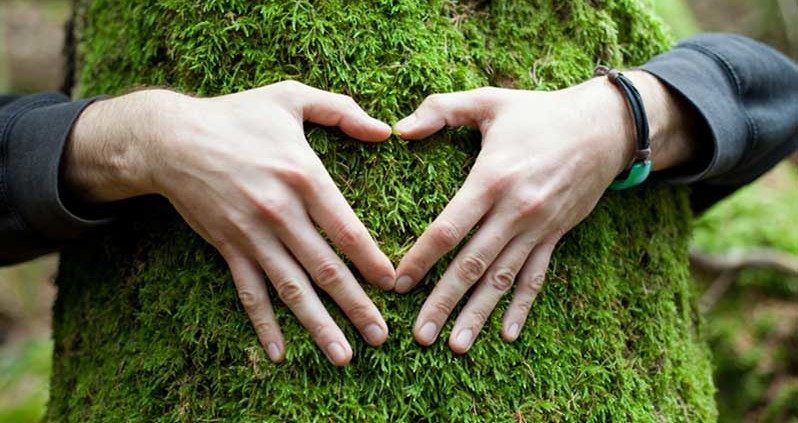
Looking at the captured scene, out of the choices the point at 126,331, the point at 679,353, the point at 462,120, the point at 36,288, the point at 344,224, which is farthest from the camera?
the point at 36,288

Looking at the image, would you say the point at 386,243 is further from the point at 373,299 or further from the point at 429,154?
the point at 429,154

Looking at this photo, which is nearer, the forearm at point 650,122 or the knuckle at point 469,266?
the knuckle at point 469,266

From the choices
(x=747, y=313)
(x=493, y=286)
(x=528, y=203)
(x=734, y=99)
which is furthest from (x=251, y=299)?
(x=747, y=313)

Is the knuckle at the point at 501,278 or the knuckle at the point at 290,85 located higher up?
the knuckle at the point at 290,85

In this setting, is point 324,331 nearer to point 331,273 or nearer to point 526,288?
point 331,273

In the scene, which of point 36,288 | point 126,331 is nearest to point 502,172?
point 126,331

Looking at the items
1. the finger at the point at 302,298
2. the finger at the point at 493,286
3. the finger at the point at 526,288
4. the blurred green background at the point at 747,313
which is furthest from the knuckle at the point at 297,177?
the blurred green background at the point at 747,313

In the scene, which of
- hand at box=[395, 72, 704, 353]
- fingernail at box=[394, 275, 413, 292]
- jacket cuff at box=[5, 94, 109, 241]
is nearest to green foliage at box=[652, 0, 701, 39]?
hand at box=[395, 72, 704, 353]

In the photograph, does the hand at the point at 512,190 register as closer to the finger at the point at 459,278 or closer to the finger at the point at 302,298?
the finger at the point at 459,278
